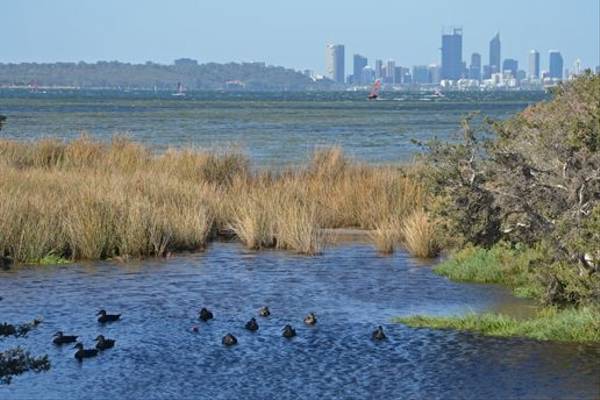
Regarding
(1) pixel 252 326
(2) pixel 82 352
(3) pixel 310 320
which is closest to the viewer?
(2) pixel 82 352

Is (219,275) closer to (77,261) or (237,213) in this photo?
(77,261)

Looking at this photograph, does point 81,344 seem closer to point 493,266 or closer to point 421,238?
point 493,266

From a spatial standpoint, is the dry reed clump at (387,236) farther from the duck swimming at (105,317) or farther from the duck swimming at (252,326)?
the duck swimming at (105,317)

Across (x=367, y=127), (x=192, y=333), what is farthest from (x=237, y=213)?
(x=367, y=127)

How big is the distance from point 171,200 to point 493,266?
6.18 metres

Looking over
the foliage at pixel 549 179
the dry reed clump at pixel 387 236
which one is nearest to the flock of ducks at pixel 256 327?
the foliage at pixel 549 179

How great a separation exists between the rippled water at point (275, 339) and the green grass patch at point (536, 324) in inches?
8.4

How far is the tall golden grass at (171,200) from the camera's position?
18.4 metres

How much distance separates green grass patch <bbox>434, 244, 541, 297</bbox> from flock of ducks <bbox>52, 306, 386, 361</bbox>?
2967 mm

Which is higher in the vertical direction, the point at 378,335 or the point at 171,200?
the point at 171,200

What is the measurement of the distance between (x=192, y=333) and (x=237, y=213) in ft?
24.5

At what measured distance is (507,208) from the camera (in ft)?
46.1

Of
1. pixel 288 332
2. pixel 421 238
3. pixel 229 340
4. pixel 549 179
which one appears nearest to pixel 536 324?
pixel 549 179

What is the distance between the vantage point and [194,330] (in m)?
13.7
